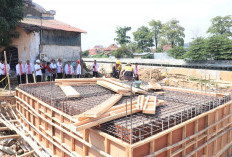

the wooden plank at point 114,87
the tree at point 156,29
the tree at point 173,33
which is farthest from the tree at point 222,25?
the wooden plank at point 114,87

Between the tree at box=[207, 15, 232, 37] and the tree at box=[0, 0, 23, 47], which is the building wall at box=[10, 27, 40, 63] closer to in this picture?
the tree at box=[0, 0, 23, 47]

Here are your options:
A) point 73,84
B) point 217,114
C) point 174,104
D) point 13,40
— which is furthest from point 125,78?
point 13,40

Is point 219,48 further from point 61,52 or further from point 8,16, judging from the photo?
point 8,16

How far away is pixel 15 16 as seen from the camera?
14.5 meters

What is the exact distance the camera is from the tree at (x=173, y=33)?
46.4 m

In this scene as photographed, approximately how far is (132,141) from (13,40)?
1662cm

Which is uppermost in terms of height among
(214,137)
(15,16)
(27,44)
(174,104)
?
(15,16)

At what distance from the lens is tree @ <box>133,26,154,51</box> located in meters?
49.6

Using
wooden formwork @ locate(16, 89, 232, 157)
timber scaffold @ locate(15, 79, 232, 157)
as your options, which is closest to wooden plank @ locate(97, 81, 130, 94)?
timber scaffold @ locate(15, 79, 232, 157)

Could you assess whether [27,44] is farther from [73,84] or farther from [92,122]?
[92,122]

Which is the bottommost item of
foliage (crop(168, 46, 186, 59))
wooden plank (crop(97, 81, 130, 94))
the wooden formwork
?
the wooden formwork

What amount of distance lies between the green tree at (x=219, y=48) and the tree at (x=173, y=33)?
22.6m

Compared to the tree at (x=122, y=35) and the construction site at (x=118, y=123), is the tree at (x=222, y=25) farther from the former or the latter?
the construction site at (x=118, y=123)

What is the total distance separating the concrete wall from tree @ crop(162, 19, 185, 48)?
31915mm
